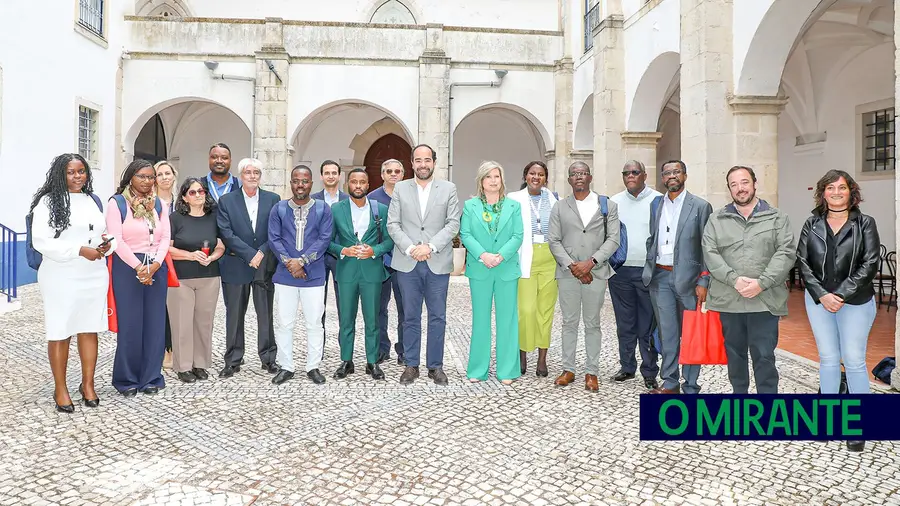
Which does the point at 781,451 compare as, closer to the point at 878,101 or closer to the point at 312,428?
the point at 312,428

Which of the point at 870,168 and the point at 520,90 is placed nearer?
the point at 870,168

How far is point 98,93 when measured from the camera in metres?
13.3

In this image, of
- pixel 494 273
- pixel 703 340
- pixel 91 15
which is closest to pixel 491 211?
pixel 494 273

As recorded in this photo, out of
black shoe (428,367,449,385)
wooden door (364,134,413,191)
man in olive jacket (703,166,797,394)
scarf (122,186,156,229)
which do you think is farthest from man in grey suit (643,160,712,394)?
wooden door (364,134,413,191)

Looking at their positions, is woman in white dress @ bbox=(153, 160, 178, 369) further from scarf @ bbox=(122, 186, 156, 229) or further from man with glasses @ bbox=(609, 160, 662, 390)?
man with glasses @ bbox=(609, 160, 662, 390)

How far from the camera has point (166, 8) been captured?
17.2 m

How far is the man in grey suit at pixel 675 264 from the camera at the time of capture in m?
4.36

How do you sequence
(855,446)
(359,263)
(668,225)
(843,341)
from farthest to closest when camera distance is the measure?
(359,263) < (668,225) < (843,341) < (855,446)

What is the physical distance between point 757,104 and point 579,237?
16.6ft

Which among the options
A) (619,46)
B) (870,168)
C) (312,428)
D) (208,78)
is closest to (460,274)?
(619,46)

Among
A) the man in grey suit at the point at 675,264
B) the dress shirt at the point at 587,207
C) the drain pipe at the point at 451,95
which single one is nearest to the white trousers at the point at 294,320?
the dress shirt at the point at 587,207

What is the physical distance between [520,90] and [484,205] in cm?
1077

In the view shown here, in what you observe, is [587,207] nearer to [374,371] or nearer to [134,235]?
[374,371]

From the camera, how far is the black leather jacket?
11.8 ft
